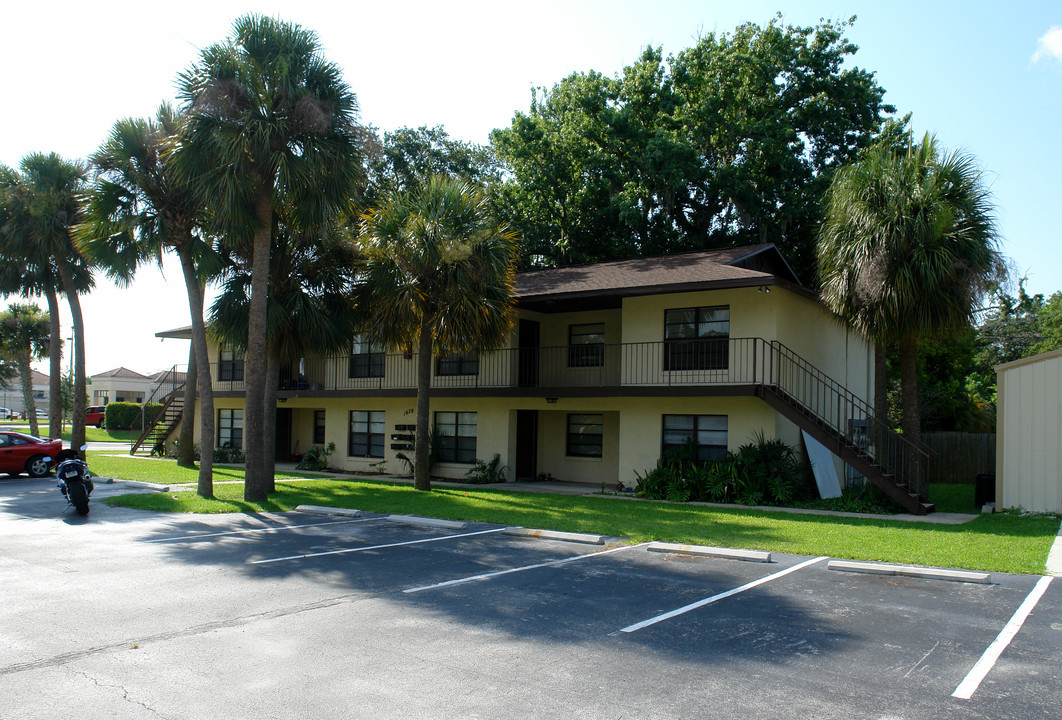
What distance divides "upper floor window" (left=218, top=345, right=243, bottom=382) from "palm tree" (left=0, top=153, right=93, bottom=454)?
19.6ft

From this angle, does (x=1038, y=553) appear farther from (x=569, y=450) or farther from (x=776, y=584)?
(x=569, y=450)

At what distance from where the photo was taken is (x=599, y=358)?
22781 mm

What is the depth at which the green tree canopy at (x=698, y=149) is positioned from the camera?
1126 inches

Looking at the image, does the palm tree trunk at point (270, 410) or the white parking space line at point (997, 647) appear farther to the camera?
the palm tree trunk at point (270, 410)

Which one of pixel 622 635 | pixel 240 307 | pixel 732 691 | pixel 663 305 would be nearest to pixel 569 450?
pixel 663 305

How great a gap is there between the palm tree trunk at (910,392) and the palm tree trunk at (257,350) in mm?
14272

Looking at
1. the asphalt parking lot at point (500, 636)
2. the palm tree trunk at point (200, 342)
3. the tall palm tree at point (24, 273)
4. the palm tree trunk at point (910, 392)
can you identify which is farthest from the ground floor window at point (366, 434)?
the palm tree trunk at point (910, 392)

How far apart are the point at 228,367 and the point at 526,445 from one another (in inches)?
564

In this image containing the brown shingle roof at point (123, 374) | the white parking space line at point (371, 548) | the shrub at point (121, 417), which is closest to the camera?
the white parking space line at point (371, 548)

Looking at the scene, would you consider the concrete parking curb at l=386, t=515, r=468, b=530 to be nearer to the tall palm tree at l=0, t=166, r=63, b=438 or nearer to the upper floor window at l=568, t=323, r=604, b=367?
the upper floor window at l=568, t=323, r=604, b=367

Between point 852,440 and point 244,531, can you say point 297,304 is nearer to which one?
point 244,531

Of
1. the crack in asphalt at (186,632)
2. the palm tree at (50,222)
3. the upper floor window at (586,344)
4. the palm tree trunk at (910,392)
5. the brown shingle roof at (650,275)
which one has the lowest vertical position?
the crack in asphalt at (186,632)

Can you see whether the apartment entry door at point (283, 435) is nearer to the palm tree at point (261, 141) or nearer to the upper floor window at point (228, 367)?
the upper floor window at point (228, 367)

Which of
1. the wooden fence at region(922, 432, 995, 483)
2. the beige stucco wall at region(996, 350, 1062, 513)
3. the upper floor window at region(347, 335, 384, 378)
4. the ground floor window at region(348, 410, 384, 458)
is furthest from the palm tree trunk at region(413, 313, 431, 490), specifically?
the wooden fence at region(922, 432, 995, 483)
